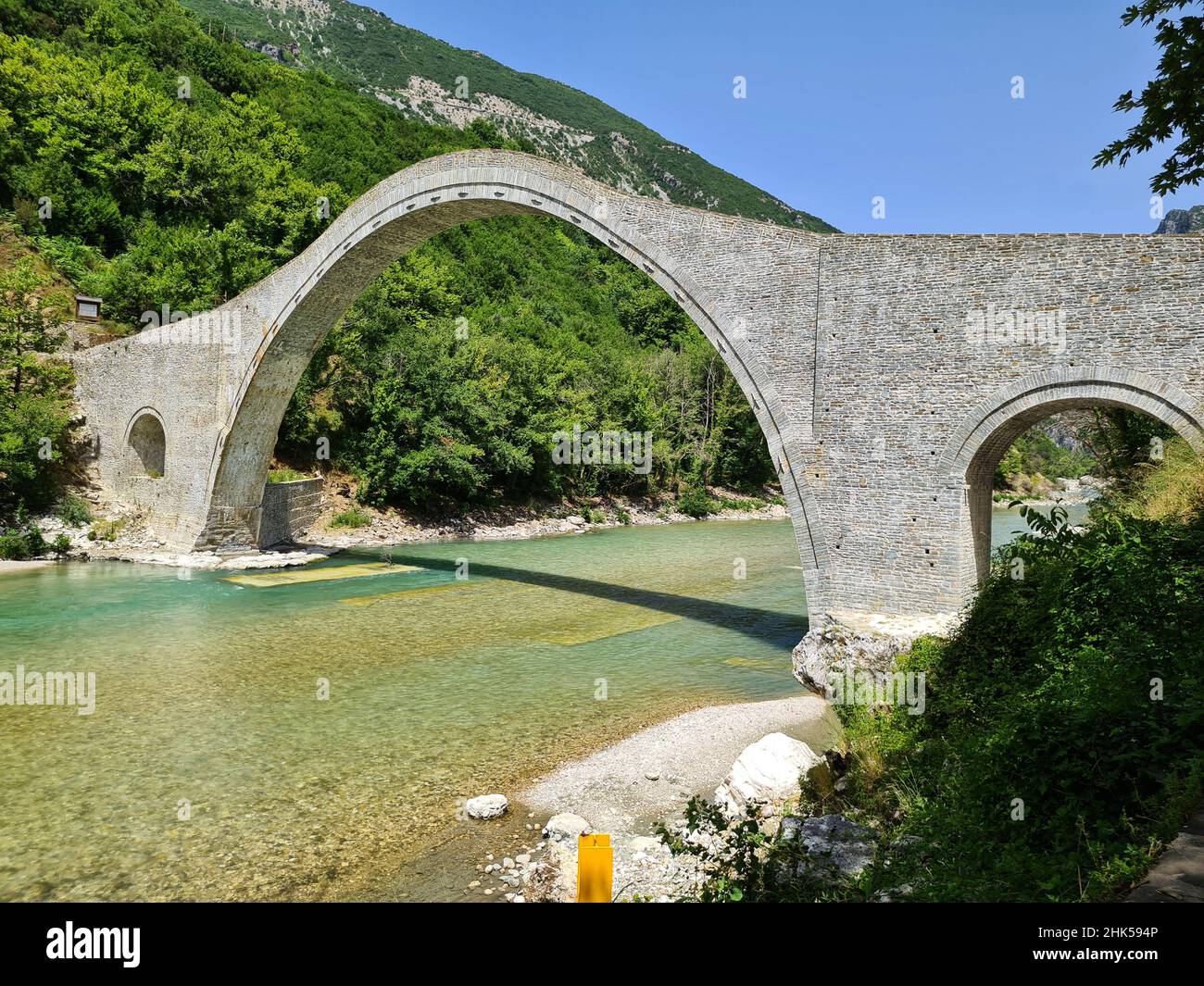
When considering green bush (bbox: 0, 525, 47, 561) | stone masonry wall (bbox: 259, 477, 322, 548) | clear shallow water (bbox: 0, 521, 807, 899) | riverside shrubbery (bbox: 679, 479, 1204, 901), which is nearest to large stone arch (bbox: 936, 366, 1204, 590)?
riverside shrubbery (bbox: 679, 479, 1204, 901)

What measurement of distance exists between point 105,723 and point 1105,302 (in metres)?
10.7

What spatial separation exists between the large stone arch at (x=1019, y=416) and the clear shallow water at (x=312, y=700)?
2.73 metres

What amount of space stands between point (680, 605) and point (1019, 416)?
7.30 meters

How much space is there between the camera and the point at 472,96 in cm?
8062

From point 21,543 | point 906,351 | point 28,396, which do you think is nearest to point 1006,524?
point 906,351

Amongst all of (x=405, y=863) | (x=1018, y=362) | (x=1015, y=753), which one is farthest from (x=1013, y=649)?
(x=405, y=863)

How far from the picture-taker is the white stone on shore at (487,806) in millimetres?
5613

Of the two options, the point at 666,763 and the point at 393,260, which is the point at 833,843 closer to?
the point at 666,763

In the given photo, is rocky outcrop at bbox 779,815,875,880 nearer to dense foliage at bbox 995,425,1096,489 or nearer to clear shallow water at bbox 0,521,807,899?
clear shallow water at bbox 0,521,807,899

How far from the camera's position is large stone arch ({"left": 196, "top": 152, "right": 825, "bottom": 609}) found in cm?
950

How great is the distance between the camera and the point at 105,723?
298 inches

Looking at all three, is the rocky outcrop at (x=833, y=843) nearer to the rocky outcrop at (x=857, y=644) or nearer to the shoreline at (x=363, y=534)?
the rocky outcrop at (x=857, y=644)

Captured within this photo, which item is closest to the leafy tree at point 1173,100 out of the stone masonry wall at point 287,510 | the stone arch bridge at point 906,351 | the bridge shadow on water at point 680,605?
the stone arch bridge at point 906,351
